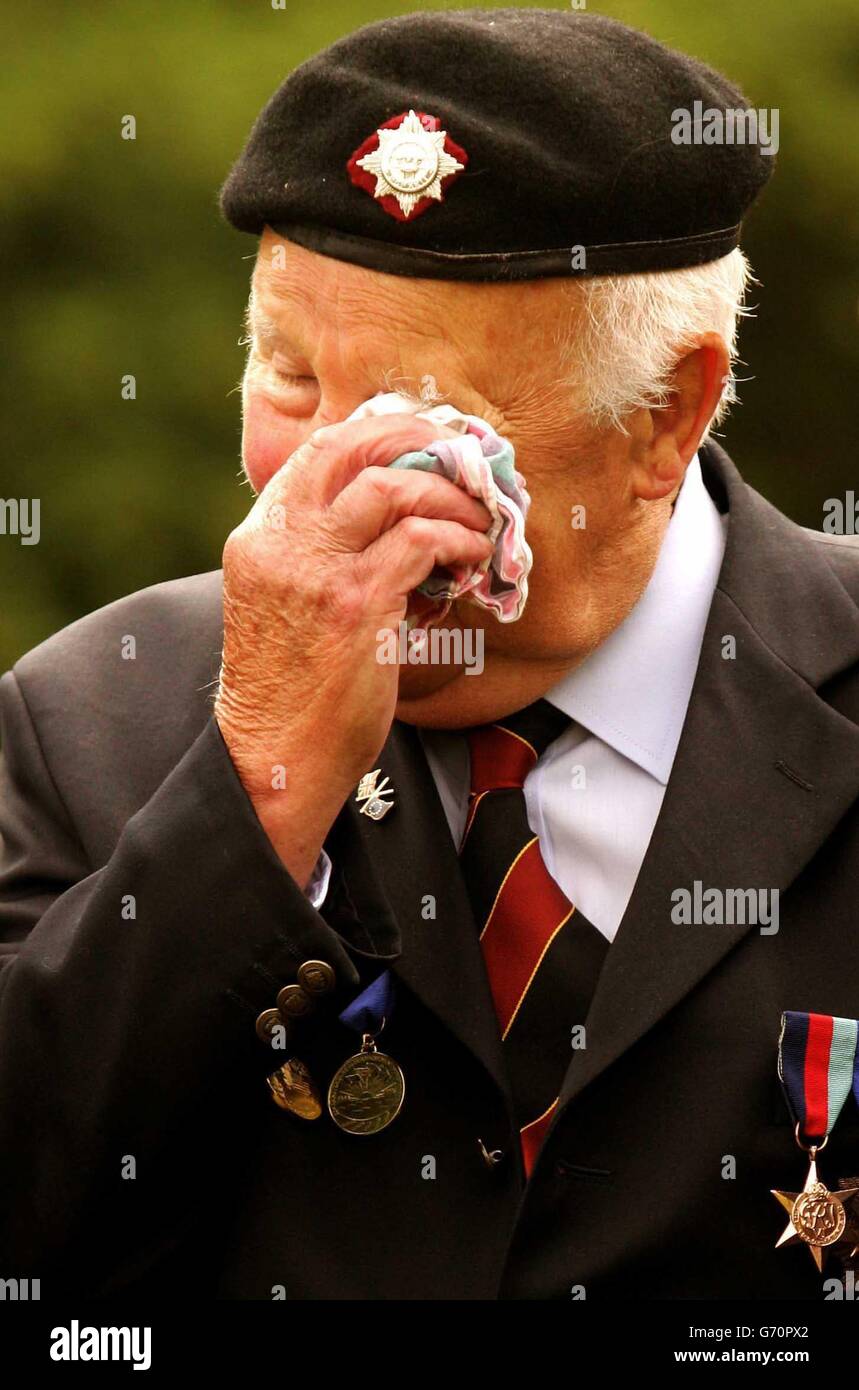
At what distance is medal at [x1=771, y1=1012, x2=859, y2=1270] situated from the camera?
2.73 metres

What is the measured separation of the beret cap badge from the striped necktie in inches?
33.4

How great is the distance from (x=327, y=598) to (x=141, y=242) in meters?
4.89

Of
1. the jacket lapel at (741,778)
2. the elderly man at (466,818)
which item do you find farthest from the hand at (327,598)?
the jacket lapel at (741,778)

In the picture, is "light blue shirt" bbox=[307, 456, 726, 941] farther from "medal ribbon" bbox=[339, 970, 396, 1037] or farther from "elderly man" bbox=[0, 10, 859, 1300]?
"medal ribbon" bbox=[339, 970, 396, 1037]

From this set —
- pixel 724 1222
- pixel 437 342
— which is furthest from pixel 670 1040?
pixel 437 342

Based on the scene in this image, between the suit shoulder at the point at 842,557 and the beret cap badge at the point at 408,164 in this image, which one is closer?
the beret cap badge at the point at 408,164

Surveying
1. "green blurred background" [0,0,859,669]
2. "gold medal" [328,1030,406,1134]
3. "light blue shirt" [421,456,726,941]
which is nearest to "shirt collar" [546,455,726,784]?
"light blue shirt" [421,456,726,941]

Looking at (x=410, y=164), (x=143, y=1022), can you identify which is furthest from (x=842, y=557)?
(x=143, y=1022)

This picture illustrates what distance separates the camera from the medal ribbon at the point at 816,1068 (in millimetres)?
2744

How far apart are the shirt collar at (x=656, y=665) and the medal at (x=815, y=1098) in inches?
17.3

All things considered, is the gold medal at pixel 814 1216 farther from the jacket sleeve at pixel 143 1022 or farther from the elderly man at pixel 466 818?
the jacket sleeve at pixel 143 1022

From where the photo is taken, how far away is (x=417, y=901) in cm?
289
